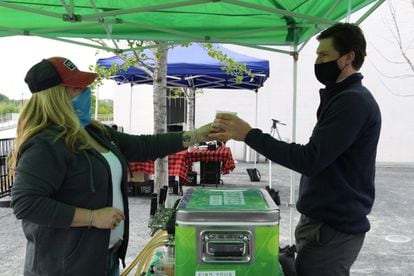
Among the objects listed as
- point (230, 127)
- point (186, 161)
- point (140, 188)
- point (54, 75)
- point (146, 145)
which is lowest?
point (140, 188)

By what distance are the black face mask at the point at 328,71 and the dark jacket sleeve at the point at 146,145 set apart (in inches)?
30.0

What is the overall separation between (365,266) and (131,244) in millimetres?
2505

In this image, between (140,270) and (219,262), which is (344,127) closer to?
(219,262)

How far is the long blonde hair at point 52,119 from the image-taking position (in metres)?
1.53

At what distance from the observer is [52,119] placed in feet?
5.06

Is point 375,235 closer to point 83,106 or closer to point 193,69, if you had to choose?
point 193,69

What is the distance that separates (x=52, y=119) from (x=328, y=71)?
44.5 inches

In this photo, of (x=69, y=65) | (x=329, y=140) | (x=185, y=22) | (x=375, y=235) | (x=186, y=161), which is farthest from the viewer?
(x=186, y=161)

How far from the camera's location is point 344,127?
1.53m

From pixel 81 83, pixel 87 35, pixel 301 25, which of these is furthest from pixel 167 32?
pixel 81 83

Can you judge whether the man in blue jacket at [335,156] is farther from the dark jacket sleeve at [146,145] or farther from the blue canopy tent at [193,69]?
the blue canopy tent at [193,69]

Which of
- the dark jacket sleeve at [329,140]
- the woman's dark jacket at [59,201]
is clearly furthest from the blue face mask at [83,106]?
the dark jacket sleeve at [329,140]

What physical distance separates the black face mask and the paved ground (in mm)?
2847

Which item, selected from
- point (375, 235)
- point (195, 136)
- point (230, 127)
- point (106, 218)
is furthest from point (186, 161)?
point (106, 218)
